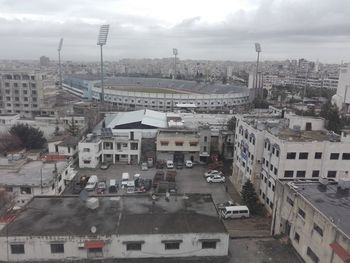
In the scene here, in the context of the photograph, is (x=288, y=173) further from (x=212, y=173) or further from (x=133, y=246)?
(x=133, y=246)

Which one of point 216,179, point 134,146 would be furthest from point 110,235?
point 134,146

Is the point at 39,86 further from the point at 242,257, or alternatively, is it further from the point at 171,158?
the point at 242,257

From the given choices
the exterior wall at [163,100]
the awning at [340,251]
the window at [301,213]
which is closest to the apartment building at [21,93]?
the exterior wall at [163,100]

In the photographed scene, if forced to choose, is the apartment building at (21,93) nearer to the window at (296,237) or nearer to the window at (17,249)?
the window at (17,249)

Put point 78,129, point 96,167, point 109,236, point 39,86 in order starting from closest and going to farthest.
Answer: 1. point 109,236
2. point 96,167
3. point 78,129
4. point 39,86

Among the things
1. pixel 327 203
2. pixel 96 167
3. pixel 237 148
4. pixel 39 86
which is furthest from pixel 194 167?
pixel 39 86
